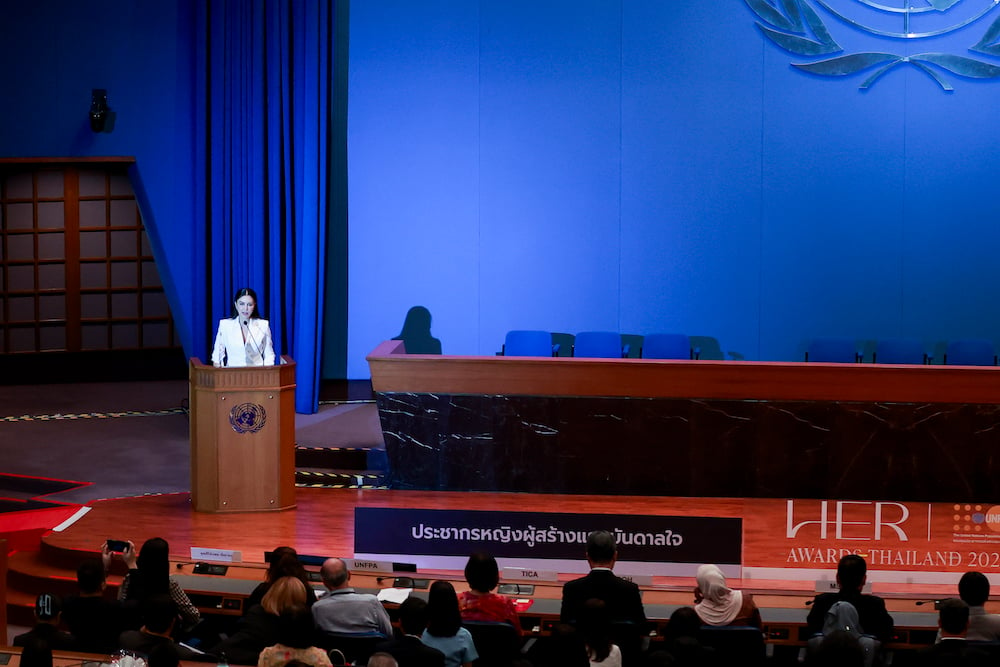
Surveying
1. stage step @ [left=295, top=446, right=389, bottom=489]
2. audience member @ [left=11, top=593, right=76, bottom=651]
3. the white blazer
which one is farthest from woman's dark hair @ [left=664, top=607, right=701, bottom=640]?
stage step @ [left=295, top=446, right=389, bottom=489]

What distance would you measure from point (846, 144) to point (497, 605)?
656 centimetres

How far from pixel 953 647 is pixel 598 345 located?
5.48m

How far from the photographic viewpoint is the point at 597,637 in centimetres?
390

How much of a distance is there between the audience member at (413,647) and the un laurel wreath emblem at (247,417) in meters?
2.97

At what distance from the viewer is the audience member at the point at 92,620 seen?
13.8 feet

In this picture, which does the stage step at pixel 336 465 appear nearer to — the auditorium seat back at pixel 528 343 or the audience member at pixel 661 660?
the auditorium seat back at pixel 528 343

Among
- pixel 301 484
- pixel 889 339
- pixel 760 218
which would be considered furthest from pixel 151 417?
pixel 889 339

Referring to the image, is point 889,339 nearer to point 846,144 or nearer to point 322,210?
point 846,144

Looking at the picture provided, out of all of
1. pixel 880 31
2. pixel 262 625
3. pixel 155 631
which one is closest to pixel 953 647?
pixel 262 625

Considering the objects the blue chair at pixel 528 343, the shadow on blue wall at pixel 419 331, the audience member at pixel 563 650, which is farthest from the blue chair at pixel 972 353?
the audience member at pixel 563 650

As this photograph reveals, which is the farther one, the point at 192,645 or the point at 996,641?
the point at 192,645

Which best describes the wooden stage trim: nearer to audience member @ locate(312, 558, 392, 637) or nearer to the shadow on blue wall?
the shadow on blue wall

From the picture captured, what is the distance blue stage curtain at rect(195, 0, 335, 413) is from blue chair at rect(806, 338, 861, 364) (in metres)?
3.93

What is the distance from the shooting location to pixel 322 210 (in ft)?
31.6
